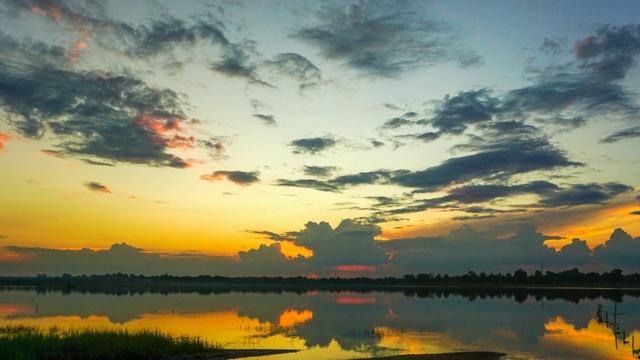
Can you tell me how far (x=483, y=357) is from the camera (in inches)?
1747

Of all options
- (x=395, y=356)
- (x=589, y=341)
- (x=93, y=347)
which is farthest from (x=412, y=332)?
(x=93, y=347)

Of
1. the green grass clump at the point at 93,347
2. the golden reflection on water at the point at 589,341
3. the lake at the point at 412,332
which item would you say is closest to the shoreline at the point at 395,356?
the green grass clump at the point at 93,347

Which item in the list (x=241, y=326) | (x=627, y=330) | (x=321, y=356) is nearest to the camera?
(x=321, y=356)

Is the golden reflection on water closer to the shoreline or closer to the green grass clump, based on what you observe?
the shoreline

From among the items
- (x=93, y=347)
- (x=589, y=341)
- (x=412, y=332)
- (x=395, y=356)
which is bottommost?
(x=412, y=332)

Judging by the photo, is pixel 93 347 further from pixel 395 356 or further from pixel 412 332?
pixel 412 332

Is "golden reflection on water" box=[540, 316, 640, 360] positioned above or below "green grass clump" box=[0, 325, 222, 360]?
below

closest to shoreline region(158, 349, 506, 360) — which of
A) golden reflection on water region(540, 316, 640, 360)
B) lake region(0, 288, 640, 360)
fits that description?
lake region(0, 288, 640, 360)

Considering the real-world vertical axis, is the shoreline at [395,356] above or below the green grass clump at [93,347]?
below

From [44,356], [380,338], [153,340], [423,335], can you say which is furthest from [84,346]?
→ [423,335]

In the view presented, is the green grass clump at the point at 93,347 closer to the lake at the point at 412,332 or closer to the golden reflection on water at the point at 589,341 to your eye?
the lake at the point at 412,332

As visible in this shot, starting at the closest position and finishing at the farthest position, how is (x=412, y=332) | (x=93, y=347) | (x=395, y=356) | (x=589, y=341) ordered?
1. (x=93, y=347)
2. (x=395, y=356)
3. (x=589, y=341)
4. (x=412, y=332)

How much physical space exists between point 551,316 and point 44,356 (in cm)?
8086

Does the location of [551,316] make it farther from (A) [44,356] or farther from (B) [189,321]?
(A) [44,356]
